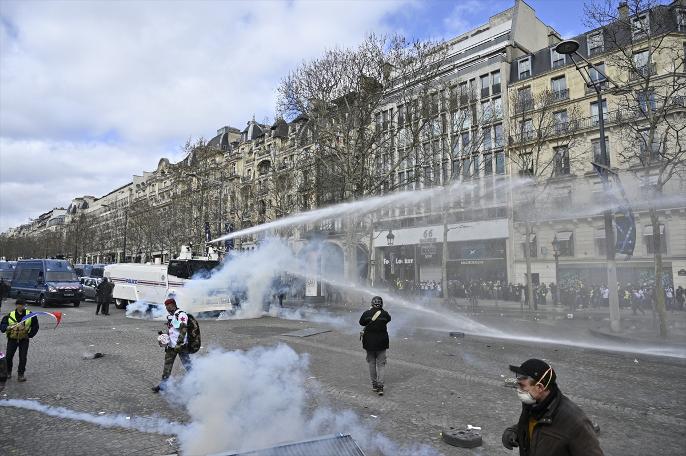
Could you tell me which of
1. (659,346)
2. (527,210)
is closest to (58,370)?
(659,346)

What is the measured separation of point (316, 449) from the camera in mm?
3047

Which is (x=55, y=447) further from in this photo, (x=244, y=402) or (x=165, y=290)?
(x=165, y=290)

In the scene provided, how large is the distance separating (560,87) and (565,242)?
19448 millimetres

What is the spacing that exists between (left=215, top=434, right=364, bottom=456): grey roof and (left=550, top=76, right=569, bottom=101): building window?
122 feet

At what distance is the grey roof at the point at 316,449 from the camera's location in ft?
9.68

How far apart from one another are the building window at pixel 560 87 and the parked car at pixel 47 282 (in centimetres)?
3755

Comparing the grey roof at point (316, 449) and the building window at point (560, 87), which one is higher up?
the building window at point (560, 87)

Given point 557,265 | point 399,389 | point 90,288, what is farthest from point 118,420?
point 90,288

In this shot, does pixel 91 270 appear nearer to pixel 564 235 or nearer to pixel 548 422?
pixel 564 235

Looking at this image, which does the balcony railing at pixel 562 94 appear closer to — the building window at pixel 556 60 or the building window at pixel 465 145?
the building window at pixel 556 60

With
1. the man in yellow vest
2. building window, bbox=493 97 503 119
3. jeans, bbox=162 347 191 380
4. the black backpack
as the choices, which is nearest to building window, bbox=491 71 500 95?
building window, bbox=493 97 503 119

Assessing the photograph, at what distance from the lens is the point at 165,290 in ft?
61.8

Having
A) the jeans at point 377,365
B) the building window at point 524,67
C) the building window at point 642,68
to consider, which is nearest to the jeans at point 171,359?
the jeans at point 377,365

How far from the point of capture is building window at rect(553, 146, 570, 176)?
21219 millimetres
